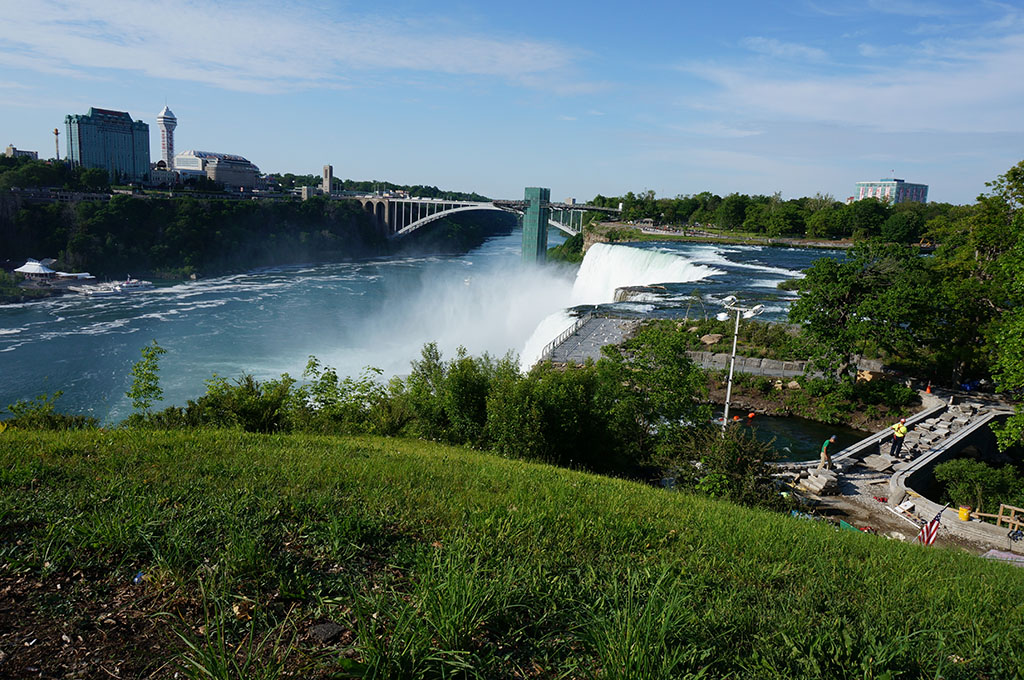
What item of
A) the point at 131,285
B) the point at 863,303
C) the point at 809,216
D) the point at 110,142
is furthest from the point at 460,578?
the point at 110,142

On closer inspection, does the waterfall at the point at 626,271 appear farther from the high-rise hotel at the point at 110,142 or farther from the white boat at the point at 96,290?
the high-rise hotel at the point at 110,142

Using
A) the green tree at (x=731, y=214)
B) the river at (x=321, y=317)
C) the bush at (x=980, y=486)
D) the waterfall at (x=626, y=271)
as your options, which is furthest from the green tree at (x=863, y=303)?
the green tree at (x=731, y=214)

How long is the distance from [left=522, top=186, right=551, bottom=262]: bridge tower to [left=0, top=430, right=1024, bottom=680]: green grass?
5146cm

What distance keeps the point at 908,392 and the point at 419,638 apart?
20703 mm

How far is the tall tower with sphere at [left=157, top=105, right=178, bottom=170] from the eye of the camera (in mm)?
123062

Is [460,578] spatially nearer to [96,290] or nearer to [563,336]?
[563,336]

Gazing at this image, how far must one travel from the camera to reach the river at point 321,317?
25.5m

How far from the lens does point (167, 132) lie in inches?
4887

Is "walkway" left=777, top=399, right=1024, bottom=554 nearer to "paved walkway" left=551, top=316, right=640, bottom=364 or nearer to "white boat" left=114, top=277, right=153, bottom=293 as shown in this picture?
"paved walkway" left=551, top=316, right=640, bottom=364

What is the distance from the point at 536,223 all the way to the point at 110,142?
83.9 metres

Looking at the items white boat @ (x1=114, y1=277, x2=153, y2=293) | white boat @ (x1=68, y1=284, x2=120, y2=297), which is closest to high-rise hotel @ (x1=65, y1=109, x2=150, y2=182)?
white boat @ (x1=114, y1=277, x2=153, y2=293)

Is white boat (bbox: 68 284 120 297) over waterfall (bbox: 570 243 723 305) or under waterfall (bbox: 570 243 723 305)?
under

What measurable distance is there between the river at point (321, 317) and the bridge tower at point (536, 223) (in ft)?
7.64

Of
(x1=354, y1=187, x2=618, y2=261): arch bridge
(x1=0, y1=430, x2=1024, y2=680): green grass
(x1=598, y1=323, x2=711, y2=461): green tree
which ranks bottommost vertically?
(x1=598, y1=323, x2=711, y2=461): green tree
